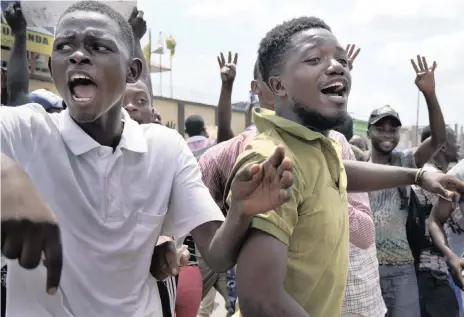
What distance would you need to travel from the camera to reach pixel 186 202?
1778 millimetres

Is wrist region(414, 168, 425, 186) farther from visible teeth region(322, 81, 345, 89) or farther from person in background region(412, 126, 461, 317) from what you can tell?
person in background region(412, 126, 461, 317)

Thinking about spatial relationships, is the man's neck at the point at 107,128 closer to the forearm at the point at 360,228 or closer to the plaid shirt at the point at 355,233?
the plaid shirt at the point at 355,233

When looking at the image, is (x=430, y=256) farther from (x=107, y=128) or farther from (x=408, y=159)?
(x=107, y=128)

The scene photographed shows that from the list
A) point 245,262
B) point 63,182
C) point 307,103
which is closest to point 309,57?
point 307,103

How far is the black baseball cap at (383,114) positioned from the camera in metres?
4.35

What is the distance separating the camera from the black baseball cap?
4352mm

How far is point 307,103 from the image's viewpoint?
1833 mm

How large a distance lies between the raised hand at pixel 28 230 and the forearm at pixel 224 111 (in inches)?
117

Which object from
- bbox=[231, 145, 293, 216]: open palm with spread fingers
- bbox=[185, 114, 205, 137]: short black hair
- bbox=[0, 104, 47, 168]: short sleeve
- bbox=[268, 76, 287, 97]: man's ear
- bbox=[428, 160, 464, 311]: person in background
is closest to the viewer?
bbox=[231, 145, 293, 216]: open palm with spread fingers

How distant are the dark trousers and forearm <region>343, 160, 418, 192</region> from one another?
1941 millimetres

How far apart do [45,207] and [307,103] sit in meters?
1.07

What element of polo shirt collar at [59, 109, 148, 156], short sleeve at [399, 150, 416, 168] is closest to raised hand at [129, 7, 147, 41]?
polo shirt collar at [59, 109, 148, 156]

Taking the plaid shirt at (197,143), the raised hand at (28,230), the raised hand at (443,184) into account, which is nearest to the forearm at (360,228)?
the raised hand at (443,184)

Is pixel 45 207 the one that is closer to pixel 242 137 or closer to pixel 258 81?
pixel 258 81
